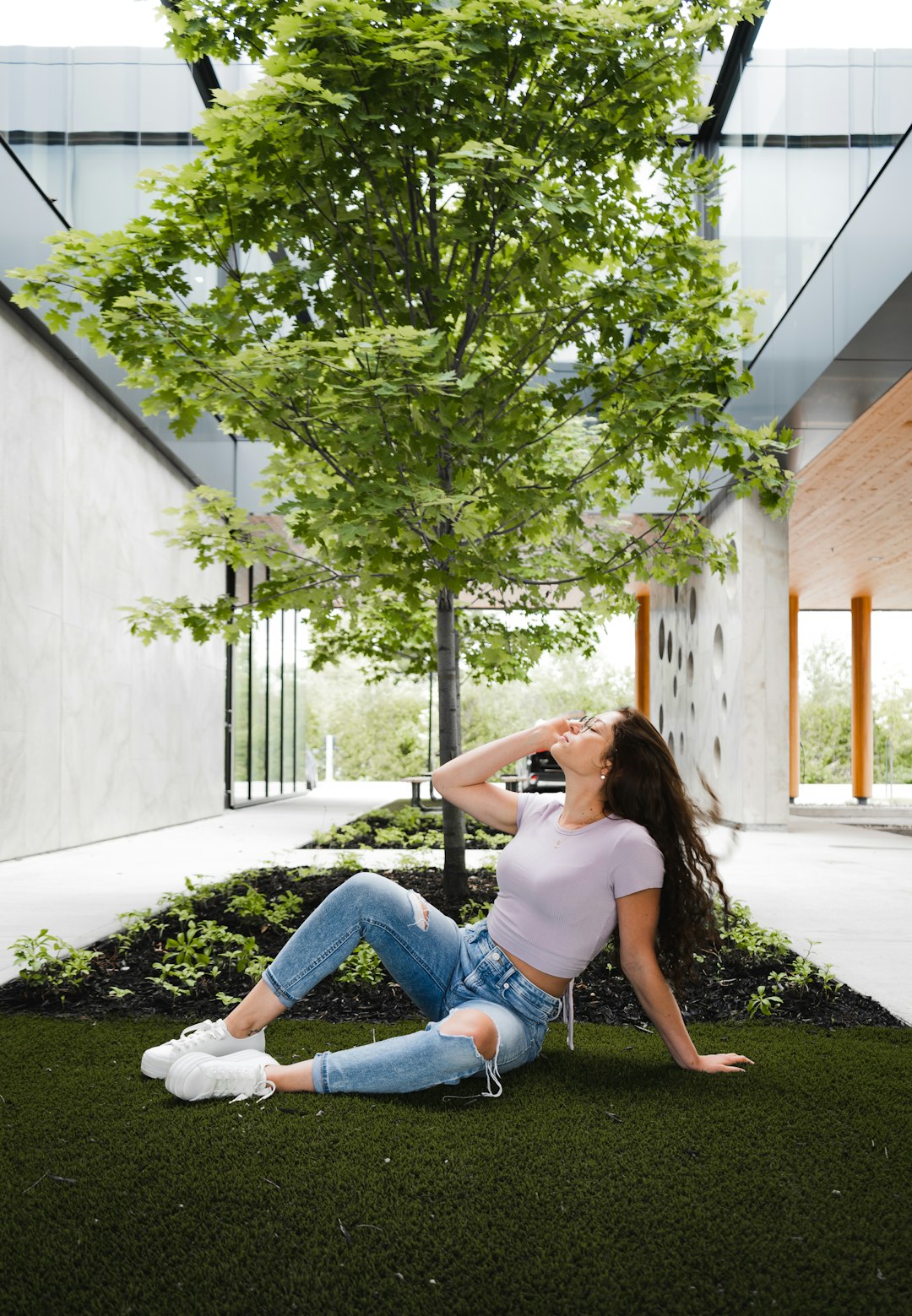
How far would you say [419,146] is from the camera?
4.34 m

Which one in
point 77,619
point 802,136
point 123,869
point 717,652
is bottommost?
point 123,869

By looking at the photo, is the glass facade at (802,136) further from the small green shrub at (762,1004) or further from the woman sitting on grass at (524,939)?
the woman sitting on grass at (524,939)

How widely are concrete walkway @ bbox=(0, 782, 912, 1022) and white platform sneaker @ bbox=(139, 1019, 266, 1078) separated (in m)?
1.72

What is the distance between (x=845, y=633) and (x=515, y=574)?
135ft

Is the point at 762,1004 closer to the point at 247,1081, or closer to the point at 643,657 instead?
the point at 247,1081

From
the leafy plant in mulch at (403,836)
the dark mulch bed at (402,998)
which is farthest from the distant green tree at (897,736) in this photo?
the dark mulch bed at (402,998)

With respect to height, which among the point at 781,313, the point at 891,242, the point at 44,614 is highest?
the point at 781,313

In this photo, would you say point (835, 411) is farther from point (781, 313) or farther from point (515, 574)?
point (515, 574)

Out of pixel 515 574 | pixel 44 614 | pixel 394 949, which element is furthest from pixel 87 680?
pixel 394 949

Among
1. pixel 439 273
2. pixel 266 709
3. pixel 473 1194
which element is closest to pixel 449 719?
pixel 439 273

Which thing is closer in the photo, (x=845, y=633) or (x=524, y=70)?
(x=524, y=70)

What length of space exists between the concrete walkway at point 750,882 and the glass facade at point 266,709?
4402mm

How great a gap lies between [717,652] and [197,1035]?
14245mm

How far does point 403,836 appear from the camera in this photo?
1008 centimetres
